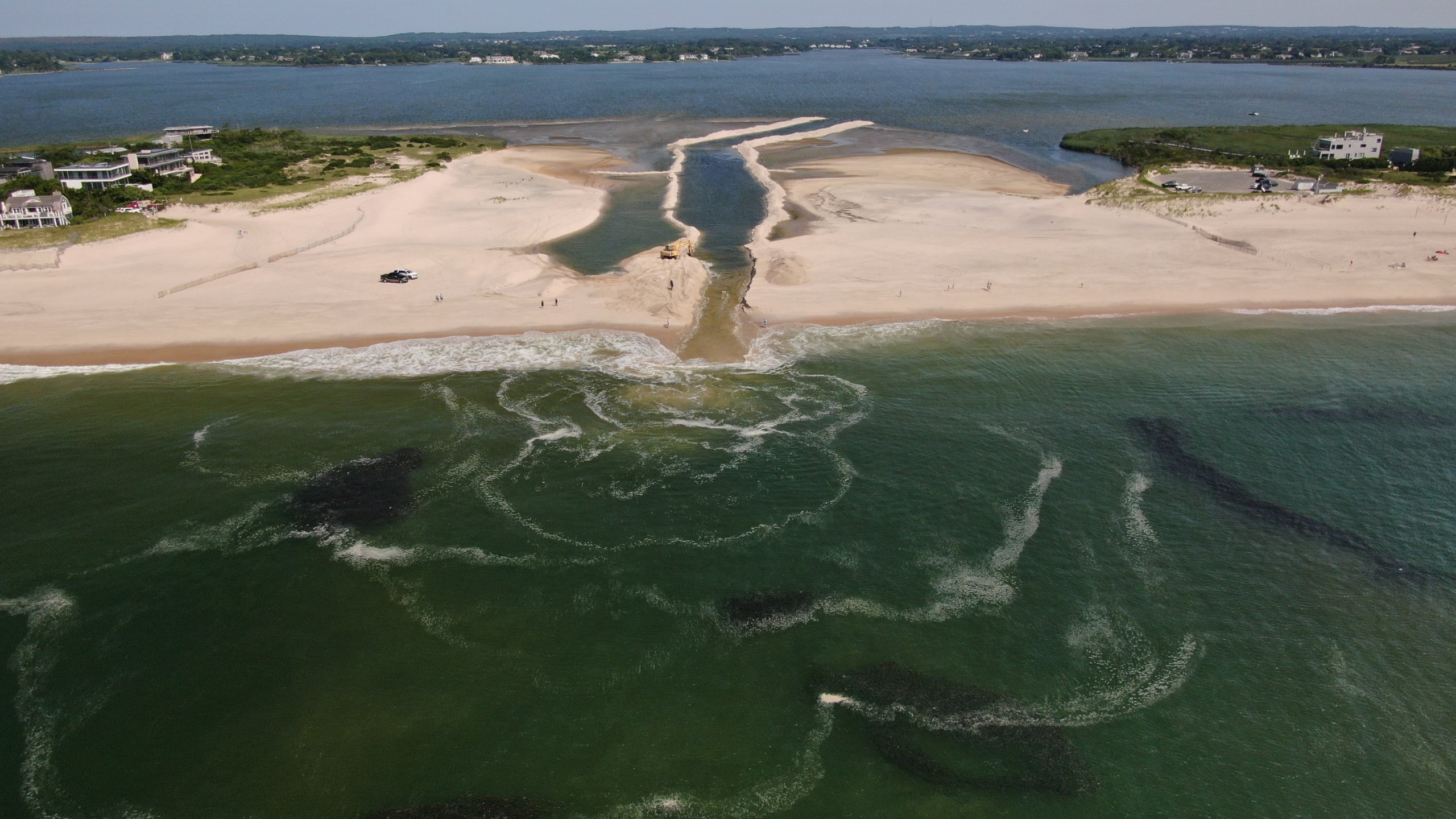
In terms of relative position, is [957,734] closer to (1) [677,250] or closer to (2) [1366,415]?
(2) [1366,415]

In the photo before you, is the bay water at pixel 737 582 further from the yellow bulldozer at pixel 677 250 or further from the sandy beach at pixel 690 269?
the yellow bulldozer at pixel 677 250

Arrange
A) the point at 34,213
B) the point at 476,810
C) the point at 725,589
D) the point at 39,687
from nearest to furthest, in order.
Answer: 1. the point at 476,810
2. the point at 39,687
3. the point at 725,589
4. the point at 34,213

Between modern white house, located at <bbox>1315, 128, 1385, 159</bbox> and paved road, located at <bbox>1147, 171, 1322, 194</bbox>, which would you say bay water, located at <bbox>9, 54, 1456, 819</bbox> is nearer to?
paved road, located at <bbox>1147, 171, 1322, 194</bbox>

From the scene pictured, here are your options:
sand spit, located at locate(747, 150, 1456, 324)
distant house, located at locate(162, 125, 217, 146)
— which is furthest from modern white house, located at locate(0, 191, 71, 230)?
sand spit, located at locate(747, 150, 1456, 324)

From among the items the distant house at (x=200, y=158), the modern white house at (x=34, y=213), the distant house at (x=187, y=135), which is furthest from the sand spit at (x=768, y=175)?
the distant house at (x=187, y=135)

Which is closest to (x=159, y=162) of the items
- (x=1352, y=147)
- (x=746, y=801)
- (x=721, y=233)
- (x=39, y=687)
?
(x=721, y=233)

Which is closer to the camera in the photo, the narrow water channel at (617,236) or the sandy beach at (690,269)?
the sandy beach at (690,269)
